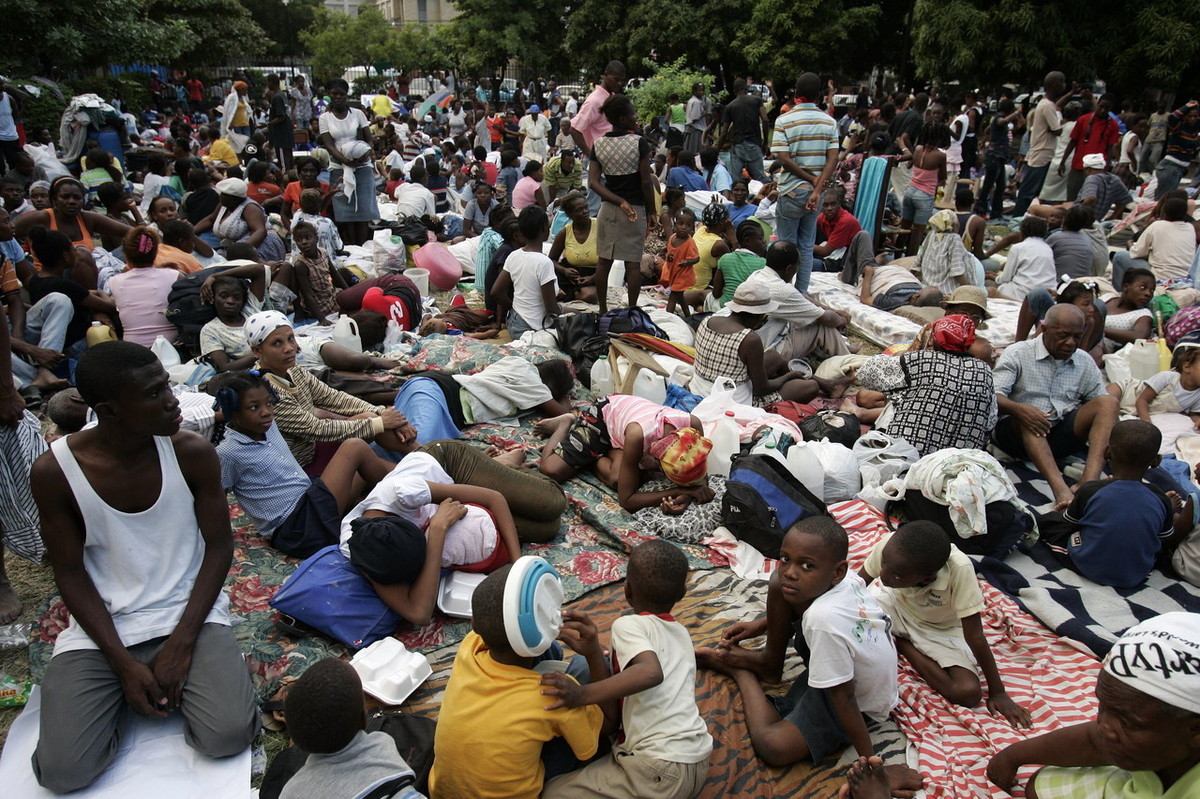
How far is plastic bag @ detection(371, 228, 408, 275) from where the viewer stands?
858 centimetres

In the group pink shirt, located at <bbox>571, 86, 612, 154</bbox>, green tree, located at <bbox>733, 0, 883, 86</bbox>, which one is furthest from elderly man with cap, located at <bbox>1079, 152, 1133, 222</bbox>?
green tree, located at <bbox>733, 0, 883, 86</bbox>

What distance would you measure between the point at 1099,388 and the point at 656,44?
849 inches

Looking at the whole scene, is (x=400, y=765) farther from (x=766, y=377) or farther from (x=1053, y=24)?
(x=1053, y=24)

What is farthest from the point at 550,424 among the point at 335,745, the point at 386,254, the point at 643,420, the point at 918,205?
the point at 918,205

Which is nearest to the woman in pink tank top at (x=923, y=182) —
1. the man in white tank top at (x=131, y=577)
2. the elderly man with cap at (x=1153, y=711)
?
the elderly man with cap at (x=1153, y=711)

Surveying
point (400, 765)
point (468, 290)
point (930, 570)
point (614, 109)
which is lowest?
point (468, 290)

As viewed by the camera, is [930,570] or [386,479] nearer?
[930,570]

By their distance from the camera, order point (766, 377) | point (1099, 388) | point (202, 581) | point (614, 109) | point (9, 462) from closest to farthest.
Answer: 1. point (202, 581)
2. point (9, 462)
3. point (1099, 388)
4. point (766, 377)
5. point (614, 109)

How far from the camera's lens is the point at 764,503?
4.19 m

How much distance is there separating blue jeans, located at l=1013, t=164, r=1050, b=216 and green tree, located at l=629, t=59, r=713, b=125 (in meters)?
6.76

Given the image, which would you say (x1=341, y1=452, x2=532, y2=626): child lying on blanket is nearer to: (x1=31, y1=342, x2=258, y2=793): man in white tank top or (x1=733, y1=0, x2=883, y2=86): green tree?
(x1=31, y1=342, x2=258, y2=793): man in white tank top

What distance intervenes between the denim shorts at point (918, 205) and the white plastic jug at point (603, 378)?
5599 millimetres

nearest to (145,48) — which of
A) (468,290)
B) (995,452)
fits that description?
(468,290)

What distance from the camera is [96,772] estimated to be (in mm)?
2711
